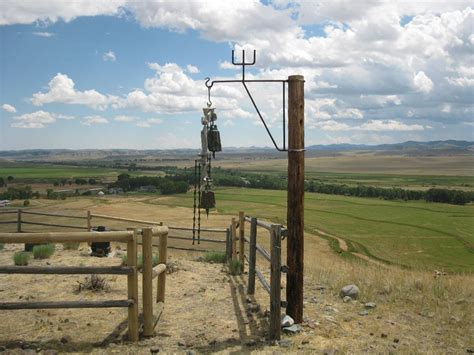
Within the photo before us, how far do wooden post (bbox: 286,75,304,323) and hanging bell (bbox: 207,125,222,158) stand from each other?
1.19m

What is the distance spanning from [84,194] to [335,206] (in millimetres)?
36298

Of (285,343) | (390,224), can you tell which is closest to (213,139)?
(285,343)

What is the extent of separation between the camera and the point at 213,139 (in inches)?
290

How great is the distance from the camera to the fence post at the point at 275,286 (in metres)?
6.36

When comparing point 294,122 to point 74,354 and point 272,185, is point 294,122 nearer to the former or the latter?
point 74,354

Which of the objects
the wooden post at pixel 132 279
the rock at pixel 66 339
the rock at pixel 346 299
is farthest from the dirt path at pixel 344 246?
the rock at pixel 66 339

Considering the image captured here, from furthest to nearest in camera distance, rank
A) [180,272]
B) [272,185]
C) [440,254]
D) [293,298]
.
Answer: [272,185]
[440,254]
[180,272]
[293,298]

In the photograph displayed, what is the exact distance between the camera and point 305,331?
6715 mm

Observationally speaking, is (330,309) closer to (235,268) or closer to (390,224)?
(235,268)

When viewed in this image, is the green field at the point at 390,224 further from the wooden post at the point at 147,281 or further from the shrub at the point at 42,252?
the wooden post at the point at 147,281

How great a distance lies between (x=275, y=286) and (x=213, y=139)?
8.15 feet

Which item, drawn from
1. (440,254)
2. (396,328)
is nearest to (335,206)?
(440,254)

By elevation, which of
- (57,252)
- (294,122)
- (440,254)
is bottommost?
(440,254)

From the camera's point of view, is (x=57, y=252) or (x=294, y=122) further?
(x=57, y=252)
